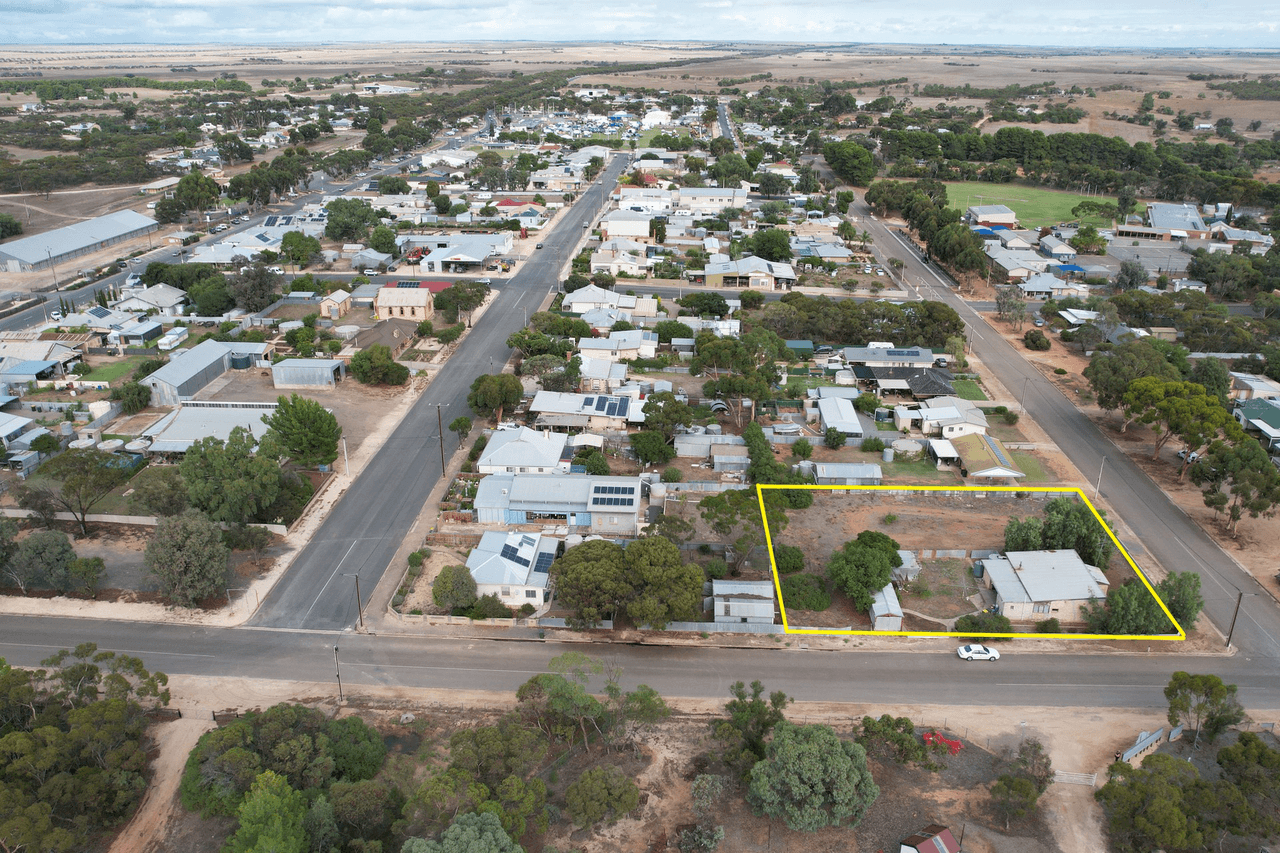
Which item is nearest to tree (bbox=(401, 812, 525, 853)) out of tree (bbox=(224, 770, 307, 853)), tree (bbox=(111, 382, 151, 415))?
tree (bbox=(224, 770, 307, 853))

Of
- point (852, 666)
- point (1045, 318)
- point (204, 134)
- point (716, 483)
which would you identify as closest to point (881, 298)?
point (1045, 318)

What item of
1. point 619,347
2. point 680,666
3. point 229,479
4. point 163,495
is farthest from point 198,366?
point 680,666

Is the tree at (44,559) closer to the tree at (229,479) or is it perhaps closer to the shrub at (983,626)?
the tree at (229,479)

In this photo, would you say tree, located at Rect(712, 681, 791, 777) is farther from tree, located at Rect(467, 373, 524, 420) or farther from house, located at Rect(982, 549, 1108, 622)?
tree, located at Rect(467, 373, 524, 420)

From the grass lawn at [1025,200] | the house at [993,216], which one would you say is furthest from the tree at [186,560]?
the grass lawn at [1025,200]

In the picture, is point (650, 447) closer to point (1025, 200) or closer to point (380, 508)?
point (380, 508)

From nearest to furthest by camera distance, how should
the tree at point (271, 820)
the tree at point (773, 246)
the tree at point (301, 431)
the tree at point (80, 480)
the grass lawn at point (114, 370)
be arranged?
the tree at point (271, 820) → the tree at point (80, 480) → the tree at point (301, 431) → the grass lawn at point (114, 370) → the tree at point (773, 246)
